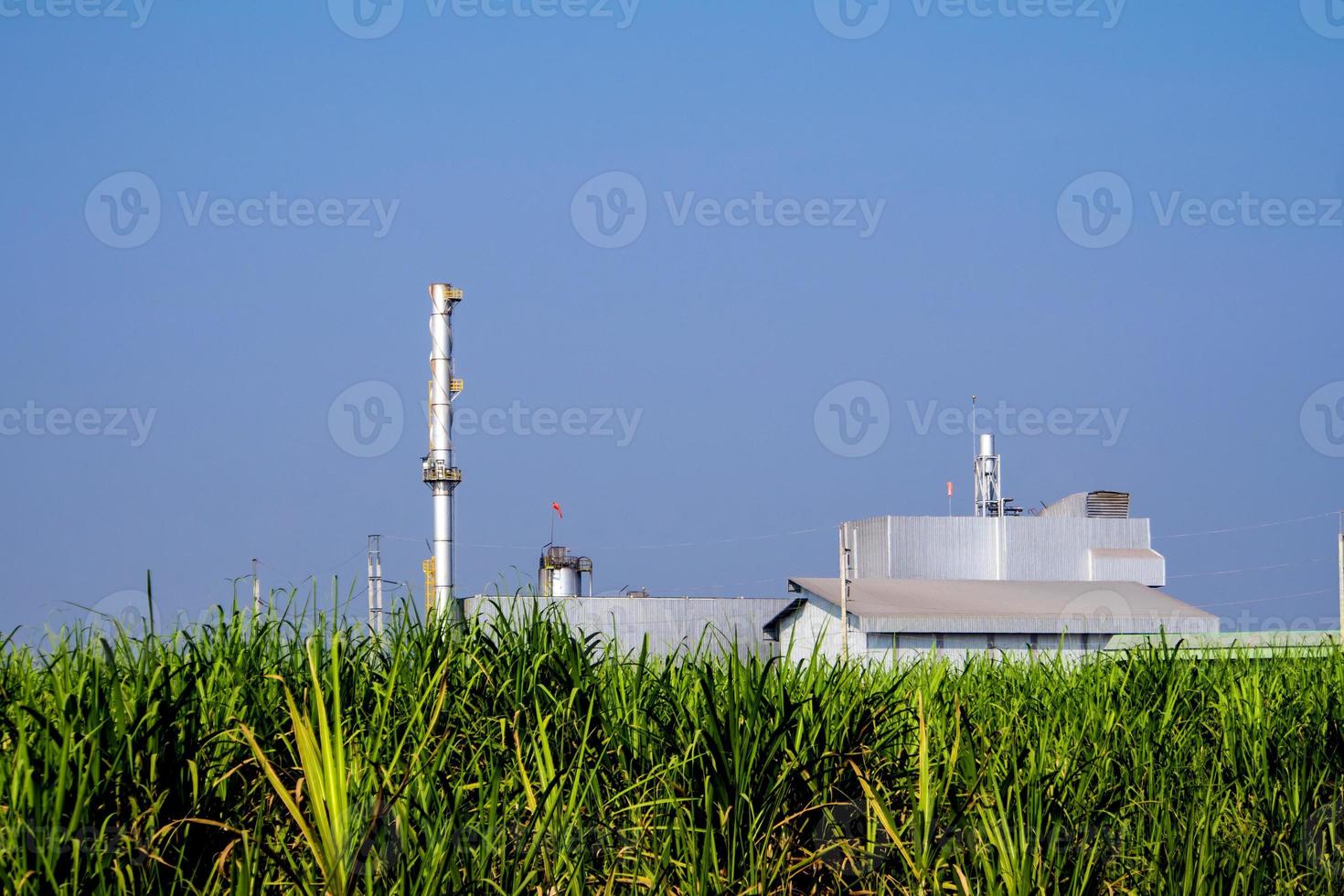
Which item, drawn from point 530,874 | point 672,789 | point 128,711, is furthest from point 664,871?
point 128,711

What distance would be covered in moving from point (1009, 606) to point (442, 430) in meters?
22.8

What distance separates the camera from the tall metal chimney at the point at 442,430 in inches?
2135

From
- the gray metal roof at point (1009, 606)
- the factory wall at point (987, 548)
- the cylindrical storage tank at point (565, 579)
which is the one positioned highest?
the factory wall at point (987, 548)

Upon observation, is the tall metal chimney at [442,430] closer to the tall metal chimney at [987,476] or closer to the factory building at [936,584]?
the factory building at [936,584]

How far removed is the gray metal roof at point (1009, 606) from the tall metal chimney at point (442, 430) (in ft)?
54.0

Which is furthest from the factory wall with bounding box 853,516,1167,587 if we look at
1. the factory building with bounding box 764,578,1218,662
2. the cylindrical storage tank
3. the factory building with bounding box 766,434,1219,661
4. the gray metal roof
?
the cylindrical storage tank

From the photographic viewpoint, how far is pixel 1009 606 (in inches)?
1780

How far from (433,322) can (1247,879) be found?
170 ft

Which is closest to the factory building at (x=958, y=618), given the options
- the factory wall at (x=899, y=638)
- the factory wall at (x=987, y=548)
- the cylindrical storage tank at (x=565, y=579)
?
the factory wall at (x=899, y=638)

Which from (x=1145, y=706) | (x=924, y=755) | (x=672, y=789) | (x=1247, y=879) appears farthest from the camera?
(x=1145, y=706)

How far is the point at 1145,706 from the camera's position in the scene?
10.8 m

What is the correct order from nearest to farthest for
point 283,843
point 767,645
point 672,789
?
point 283,843 → point 672,789 → point 767,645

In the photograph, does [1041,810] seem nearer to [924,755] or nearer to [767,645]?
[924,755]

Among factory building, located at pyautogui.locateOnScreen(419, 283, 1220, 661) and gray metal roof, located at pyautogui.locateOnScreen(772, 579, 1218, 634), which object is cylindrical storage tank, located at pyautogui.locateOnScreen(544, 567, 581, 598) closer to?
factory building, located at pyautogui.locateOnScreen(419, 283, 1220, 661)
